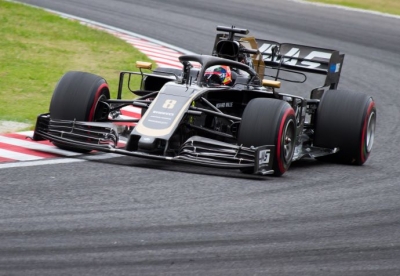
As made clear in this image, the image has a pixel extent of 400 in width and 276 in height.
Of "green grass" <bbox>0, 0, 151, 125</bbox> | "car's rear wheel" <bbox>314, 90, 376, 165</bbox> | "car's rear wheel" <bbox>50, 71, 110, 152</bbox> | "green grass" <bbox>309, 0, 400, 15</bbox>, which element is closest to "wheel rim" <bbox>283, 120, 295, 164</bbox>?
"car's rear wheel" <bbox>314, 90, 376, 165</bbox>

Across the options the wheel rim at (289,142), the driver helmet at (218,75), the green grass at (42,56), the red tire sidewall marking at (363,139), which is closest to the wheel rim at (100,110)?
the driver helmet at (218,75)

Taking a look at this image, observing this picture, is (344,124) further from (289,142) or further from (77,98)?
(77,98)

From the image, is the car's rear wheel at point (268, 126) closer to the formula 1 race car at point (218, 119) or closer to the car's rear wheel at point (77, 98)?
the formula 1 race car at point (218, 119)

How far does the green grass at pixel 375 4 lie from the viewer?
2542 centimetres

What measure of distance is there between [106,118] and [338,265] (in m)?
4.27

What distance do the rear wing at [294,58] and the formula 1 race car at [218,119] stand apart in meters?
0.20

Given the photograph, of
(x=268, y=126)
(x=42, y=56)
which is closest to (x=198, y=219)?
(x=268, y=126)

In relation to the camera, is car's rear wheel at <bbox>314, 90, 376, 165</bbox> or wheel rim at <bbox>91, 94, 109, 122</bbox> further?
car's rear wheel at <bbox>314, 90, 376, 165</bbox>

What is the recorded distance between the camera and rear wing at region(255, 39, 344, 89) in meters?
11.2

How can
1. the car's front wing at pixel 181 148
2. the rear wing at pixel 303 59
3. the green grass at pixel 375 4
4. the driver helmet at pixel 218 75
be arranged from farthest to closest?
the green grass at pixel 375 4 < the rear wing at pixel 303 59 < the driver helmet at pixel 218 75 < the car's front wing at pixel 181 148

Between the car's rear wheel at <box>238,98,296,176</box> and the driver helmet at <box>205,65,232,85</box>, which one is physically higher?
the driver helmet at <box>205,65,232,85</box>

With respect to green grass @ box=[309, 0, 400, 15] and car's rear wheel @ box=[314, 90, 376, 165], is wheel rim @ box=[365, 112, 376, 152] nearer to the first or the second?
car's rear wheel @ box=[314, 90, 376, 165]

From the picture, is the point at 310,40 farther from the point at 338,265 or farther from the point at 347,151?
the point at 338,265

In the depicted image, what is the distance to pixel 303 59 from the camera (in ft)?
38.3
